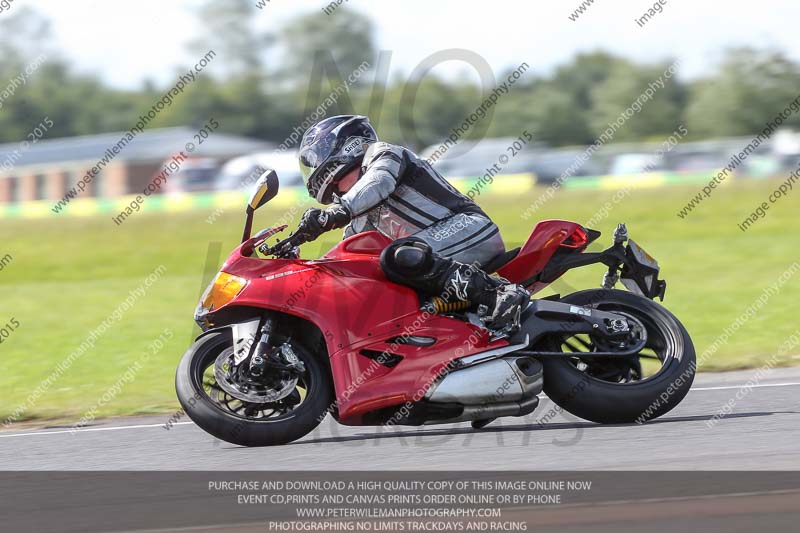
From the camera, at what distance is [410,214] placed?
6527 millimetres

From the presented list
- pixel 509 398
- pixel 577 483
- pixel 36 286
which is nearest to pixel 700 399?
pixel 509 398

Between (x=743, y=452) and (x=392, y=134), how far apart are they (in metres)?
69.9

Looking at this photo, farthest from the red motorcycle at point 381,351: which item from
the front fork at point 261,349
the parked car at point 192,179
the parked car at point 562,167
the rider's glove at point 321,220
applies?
the parked car at point 192,179

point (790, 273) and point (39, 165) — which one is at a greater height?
point (790, 273)

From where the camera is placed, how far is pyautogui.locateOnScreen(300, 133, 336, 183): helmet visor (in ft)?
21.3

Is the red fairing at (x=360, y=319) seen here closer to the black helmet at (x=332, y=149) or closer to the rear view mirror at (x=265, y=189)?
the rear view mirror at (x=265, y=189)

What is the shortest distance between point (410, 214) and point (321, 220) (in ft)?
2.45

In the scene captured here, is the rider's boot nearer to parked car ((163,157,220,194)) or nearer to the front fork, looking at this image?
the front fork

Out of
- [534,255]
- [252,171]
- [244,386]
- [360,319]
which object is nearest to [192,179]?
[252,171]

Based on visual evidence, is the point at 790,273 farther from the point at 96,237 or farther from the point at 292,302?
the point at 96,237

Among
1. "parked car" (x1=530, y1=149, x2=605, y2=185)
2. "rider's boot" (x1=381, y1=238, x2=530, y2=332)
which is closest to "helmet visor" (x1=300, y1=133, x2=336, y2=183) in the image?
"rider's boot" (x1=381, y1=238, x2=530, y2=332)

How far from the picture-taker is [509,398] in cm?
611

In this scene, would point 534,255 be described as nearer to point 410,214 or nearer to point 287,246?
point 410,214

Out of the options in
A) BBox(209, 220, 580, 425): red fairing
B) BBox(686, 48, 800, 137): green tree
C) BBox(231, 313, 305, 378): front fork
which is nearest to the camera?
BBox(231, 313, 305, 378): front fork
